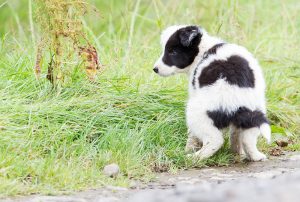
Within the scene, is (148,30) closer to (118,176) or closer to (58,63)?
(58,63)

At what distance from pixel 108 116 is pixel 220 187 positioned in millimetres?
2619

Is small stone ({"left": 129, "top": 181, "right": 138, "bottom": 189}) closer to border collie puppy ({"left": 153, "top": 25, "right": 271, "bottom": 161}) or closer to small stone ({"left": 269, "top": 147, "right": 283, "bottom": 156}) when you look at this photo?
border collie puppy ({"left": 153, "top": 25, "right": 271, "bottom": 161})

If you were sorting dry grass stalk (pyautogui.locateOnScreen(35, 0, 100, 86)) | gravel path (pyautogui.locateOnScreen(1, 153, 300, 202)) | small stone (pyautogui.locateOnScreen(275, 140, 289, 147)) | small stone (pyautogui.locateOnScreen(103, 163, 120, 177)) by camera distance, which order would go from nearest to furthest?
gravel path (pyautogui.locateOnScreen(1, 153, 300, 202))
small stone (pyautogui.locateOnScreen(103, 163, 120, 177))
dry grass stalk (pyautogui.locateOnScreen(35, 0, 100, 86))
small stone (pyautogui.locateOnScreen(275, 140, 289, 147))

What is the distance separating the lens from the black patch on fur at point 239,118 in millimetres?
6297

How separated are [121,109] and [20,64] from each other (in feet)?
3.86

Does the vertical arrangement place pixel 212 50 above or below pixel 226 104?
above

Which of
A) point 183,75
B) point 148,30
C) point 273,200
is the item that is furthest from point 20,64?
point 273,200

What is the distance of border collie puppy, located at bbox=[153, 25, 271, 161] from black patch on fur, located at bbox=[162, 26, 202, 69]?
22 centimetres

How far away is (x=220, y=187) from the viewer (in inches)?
172

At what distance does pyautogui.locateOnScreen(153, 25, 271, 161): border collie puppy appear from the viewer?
20.7ft

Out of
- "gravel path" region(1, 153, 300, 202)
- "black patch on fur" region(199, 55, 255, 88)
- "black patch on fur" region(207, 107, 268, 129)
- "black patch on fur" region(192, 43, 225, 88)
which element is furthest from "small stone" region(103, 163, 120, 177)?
"black patch on fur" region(192, 43, 225, 88)

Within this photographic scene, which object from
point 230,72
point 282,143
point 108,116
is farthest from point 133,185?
point 282,143

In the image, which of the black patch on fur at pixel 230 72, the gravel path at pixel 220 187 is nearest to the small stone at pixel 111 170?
the gravel path at pixel 220 187

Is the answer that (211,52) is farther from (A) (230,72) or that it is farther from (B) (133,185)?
(B) (133,185)
